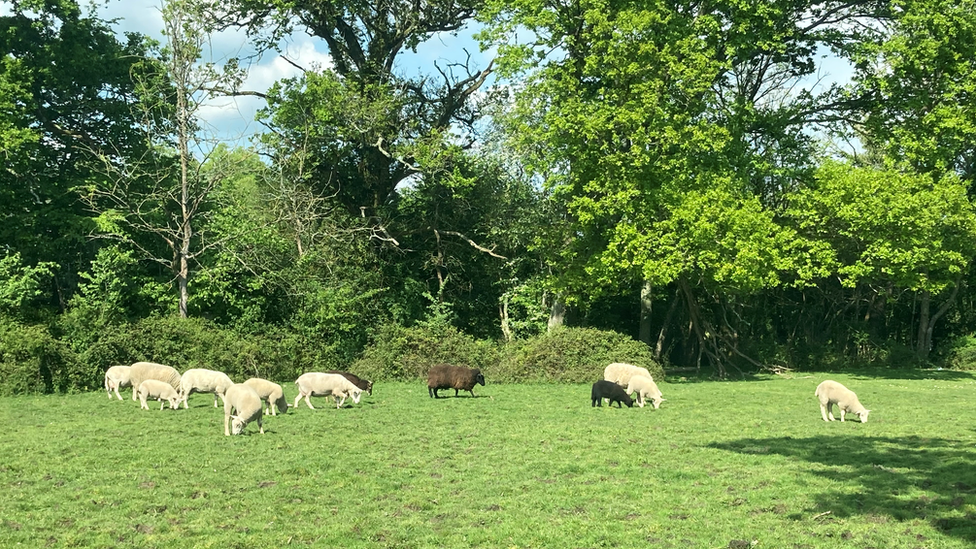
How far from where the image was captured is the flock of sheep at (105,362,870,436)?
17.1m

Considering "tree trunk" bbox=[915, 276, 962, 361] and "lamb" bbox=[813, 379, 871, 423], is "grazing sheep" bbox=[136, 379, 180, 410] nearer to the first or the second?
"lamb" bbox=[813, 379, 871, 423]

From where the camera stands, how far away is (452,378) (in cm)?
2264

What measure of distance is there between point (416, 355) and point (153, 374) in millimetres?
10529

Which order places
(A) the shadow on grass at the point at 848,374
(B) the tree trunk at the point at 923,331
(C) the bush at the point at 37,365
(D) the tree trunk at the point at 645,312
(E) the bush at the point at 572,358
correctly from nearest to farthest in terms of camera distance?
(C) the bush at the point at 37,365
(E) the bush at the point at 572,358
(A) the shadow on grass at the point at 848,374
(D) the tree trunk at the point at 645,312
(B) the tree trunk at the point at 923,331

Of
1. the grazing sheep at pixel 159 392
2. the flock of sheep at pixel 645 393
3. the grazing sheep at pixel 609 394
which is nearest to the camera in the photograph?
the flock of sheep at pixel 645 393

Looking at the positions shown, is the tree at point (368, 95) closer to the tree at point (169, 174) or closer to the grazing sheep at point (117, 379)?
the tree at point (169, 174)

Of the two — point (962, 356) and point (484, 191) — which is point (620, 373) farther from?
point (962, 356)

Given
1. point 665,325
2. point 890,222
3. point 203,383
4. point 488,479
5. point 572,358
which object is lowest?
point 488,479

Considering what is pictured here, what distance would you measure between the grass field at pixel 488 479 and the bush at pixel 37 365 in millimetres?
5205

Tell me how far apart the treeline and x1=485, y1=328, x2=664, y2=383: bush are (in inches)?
4.3

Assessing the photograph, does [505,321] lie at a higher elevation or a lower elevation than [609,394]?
higher

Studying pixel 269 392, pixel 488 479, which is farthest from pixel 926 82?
pixel 488 479

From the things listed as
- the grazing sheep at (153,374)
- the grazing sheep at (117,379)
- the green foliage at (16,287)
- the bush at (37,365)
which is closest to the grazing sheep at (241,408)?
the grazing sheep at (153,374)

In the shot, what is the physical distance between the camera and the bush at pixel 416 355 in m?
29.3
